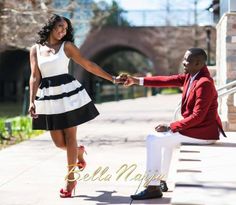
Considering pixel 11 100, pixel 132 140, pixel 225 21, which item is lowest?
pixel 11 100

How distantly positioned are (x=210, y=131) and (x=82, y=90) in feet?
4.17

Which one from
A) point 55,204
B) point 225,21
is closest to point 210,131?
point 55,204

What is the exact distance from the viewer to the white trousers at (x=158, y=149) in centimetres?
507

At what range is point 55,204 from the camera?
5.15m

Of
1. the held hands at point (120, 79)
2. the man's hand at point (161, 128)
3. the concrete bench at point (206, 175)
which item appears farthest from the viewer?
the held hands at point (120, 79)

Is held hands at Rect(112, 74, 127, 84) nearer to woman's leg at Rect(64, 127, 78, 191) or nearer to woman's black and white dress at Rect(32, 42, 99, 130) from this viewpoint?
woman's black and white dress at Rect(32, 42, 99, 130)

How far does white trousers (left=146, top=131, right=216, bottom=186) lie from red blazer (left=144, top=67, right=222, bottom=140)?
2.5 inches

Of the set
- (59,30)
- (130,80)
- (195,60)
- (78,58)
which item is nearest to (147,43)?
(130,80)

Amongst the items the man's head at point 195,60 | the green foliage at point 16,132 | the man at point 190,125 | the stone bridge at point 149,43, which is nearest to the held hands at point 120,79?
the man at point 190,125

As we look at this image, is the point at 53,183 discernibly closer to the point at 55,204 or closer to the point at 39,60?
the point at 55,204

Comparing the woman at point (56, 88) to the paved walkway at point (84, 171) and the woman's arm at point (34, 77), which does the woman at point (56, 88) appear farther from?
the paved walkway at point (84, 171)

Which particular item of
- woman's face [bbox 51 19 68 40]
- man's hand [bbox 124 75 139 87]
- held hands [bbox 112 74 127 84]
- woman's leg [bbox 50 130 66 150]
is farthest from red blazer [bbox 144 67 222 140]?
woman's face [bbox 51 19 68 40]

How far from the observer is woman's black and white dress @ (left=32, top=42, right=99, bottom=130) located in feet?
17.5

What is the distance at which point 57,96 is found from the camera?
5348mm
